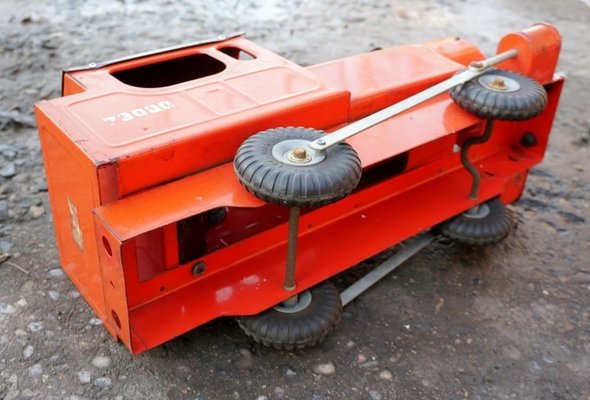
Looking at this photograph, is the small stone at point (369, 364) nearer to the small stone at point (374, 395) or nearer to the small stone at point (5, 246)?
the small stone at point (374, 395)

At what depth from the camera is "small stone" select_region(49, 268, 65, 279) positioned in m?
2.39

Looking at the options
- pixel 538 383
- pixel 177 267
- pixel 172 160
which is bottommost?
pixel 538 383

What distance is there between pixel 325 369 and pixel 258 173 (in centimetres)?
76

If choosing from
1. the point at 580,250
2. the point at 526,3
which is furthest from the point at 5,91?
the point at 526,3

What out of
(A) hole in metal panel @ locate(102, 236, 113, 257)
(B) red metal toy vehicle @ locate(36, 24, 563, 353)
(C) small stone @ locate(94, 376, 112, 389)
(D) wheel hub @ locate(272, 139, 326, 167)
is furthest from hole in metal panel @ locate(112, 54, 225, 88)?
(C) small stone @ locate(94, 376, 112, 389)

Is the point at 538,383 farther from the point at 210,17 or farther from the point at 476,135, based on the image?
the point at 210,17

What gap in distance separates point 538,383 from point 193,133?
1339 millimetres

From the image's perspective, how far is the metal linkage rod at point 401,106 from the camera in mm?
1771

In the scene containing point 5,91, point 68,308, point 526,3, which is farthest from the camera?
point 526,3

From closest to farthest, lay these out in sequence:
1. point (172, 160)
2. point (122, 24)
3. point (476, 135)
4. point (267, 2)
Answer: point (172, 160) < point (476, 135) < point (122, 24) < point (267, 2)

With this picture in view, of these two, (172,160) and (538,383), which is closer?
(172,160)

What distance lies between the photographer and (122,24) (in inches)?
178

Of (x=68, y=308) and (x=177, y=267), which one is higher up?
(x=177, y=267)

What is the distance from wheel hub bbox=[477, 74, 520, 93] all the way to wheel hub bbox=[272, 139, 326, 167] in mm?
821
